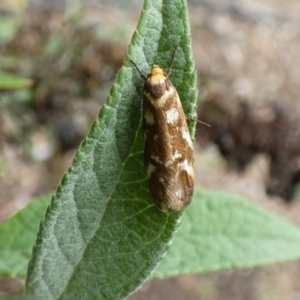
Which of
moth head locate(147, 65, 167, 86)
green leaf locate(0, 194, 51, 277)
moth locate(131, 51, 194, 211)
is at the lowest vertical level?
green leaf locate(0, 194, 51, 277)

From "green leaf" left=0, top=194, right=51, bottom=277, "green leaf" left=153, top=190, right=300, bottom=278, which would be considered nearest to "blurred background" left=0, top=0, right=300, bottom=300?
"green leaf" left=153, top=190, right=300, bottom=278

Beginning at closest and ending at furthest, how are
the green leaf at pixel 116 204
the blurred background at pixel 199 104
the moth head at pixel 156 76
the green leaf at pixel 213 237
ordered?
the green leaf at pixel 116 204
the moth head at pixel 156 76
the green leaf at pixel 213 237
the blurred background at pixel 199 104

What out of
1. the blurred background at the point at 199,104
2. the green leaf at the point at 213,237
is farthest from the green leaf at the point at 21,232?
the blurred background at the point at 199,104

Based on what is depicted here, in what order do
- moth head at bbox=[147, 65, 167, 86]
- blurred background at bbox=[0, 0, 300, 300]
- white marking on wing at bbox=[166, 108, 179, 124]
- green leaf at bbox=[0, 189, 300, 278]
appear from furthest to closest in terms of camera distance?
blurred background at bbox=[0, 0, 300, 300], green leaf at bbox=[0, 189, 300, 278], white marking on wing at bbox=[166, 108, 179, 124], moth head at bbox=[147, 65, 167, 86]

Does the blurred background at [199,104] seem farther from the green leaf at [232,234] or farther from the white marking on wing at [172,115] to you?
the white marking on wing at [172,115]

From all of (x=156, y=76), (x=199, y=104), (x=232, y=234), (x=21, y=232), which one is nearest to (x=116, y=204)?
(x=156, y=76)

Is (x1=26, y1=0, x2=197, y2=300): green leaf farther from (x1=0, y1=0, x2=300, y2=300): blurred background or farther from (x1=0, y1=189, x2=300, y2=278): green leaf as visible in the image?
(x1=0, y1=0, x2=300, y2=300): blurred background

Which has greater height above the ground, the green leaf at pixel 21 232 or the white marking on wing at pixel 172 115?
the white marking on wing at pixel 172 115
